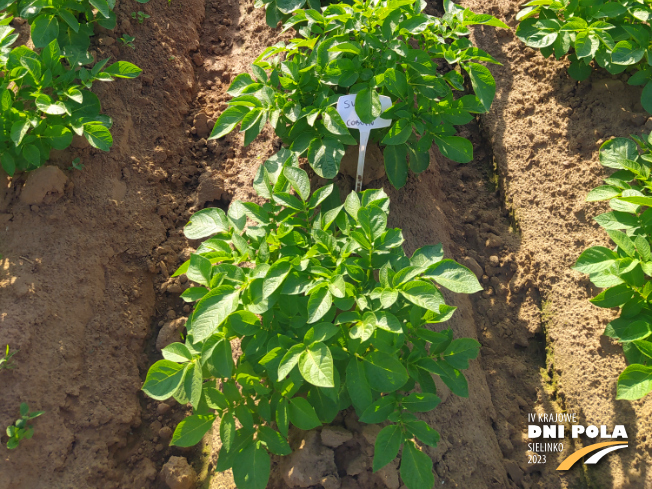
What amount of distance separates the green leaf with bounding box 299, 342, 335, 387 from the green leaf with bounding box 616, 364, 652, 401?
962mm

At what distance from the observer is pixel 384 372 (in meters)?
1.37

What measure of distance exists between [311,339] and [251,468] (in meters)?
0.42

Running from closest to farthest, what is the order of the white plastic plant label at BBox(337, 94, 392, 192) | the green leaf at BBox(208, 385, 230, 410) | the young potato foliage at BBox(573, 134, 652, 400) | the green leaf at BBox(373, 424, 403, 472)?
the green leaf at BBox(373, 424, 403, 472) → the green leaf at BBox(208, 385, 230, 410) → the young potato foliage at BBox(573, 134, 652, 400) → the white plastic plant label at BBox(337, 94, 392, 192)

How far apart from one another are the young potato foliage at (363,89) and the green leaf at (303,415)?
0.78 meters

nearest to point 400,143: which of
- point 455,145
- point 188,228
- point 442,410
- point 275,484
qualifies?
point 455,145

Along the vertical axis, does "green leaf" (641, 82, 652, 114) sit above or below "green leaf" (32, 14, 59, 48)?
below

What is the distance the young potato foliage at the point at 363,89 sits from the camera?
1767 millimetres

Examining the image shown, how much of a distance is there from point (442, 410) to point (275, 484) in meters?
0.65

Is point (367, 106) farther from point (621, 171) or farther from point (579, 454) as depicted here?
point (579, 454)

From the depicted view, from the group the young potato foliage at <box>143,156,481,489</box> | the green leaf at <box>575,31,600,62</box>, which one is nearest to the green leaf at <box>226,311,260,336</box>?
the young potato foliage at <box>143,156,481,489</box>

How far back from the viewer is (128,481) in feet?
5.92

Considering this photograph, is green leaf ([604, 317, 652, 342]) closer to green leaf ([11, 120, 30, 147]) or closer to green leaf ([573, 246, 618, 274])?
green leaf ([573, 246, 618, 274])

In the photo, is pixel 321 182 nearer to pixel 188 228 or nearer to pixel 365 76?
pixel 365 76

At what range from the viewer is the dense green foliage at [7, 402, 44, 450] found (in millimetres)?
1640
